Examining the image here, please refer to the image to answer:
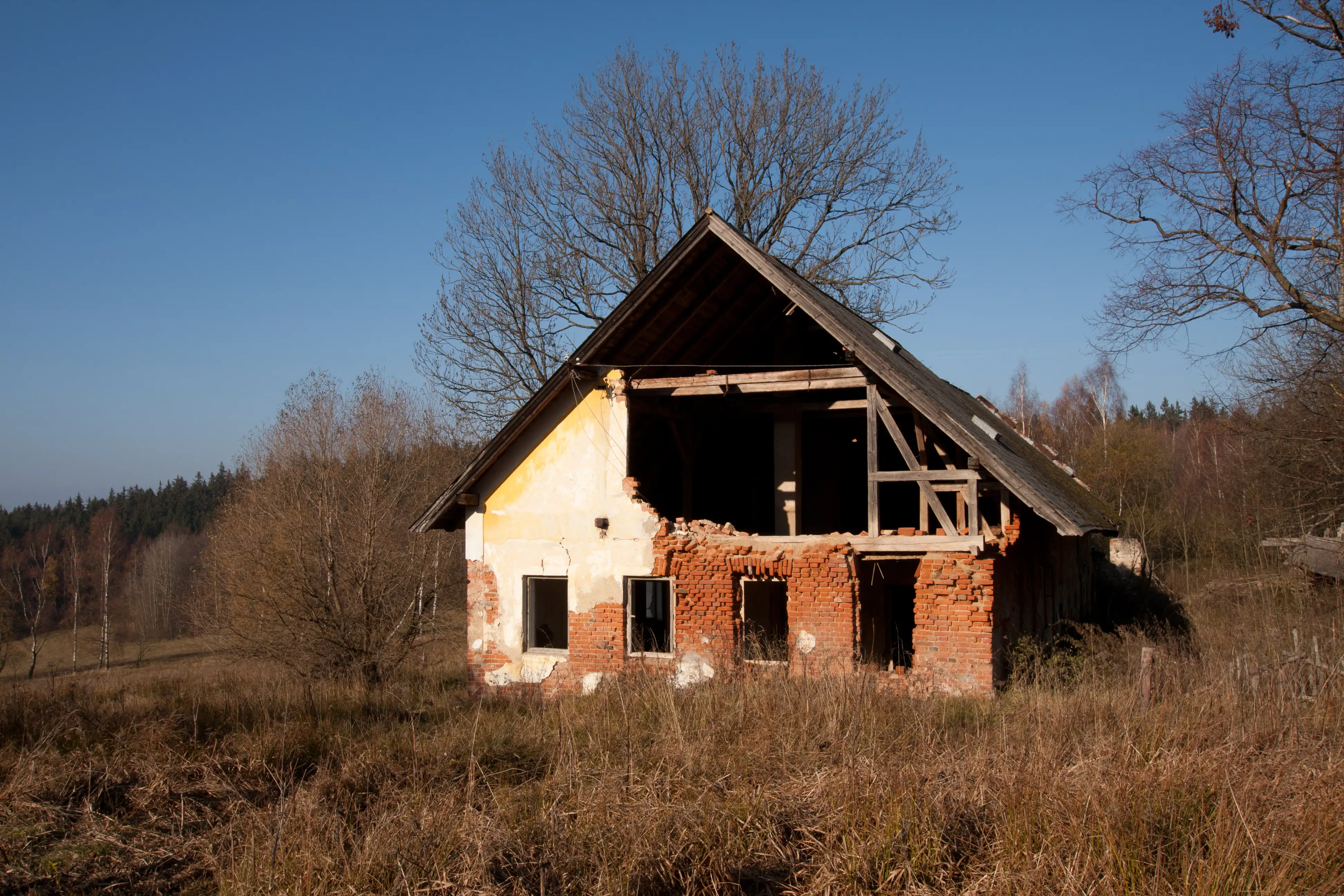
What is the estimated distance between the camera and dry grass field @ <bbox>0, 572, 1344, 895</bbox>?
201 inches

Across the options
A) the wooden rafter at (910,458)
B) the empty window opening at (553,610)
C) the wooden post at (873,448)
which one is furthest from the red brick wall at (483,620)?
the wooden rafter at (910,458)

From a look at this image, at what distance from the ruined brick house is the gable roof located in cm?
4

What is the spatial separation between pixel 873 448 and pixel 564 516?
493 cm

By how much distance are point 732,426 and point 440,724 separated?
863cm

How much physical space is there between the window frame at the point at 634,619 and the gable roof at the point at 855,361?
2997 mm

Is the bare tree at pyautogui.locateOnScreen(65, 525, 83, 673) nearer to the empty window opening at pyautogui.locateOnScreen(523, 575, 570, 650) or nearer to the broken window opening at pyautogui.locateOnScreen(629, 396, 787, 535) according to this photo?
the empty window opening at pyautogui.locateOnScreen(523, 575, 570, 650)

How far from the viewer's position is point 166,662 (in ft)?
133

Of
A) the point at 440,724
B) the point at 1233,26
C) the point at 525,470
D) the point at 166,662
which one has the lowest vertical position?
the point at 166,662

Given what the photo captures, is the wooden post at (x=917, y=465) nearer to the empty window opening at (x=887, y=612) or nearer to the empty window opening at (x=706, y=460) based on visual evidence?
the empty window opening at (x=887, y=612)

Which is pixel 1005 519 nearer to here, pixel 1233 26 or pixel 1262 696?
pixel 1262 696

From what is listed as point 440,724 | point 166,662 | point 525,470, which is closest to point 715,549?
point 525,470

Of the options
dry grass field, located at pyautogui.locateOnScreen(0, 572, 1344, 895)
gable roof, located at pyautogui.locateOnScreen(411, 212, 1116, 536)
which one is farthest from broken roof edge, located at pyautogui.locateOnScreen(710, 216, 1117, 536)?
dry grass field, located at pyautogui.locateOnScreen(0, 572, 1344, 895)

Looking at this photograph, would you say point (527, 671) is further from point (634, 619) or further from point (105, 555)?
point (105, 555)

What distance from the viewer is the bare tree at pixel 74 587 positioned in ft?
147
